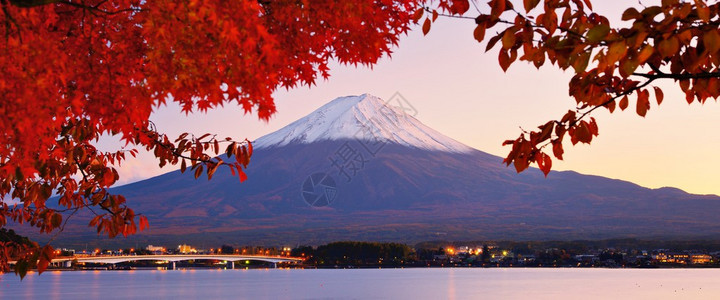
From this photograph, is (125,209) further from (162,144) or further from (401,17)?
(401,17)

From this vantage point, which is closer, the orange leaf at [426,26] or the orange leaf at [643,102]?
the orange leaf at [643,102]

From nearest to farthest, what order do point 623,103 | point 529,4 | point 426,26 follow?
point 529,4
point 426,26
point 623,103

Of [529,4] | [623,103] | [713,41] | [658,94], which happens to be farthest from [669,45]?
[623,103]

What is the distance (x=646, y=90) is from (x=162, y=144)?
22.0ft

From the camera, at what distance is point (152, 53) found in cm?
534

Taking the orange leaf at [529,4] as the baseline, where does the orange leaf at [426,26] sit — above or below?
above

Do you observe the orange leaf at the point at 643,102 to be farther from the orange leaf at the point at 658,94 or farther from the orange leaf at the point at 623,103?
the orange leaf at the point at 623,103

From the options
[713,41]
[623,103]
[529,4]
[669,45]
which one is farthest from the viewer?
[623,103]

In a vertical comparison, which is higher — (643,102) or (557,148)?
(643,102)

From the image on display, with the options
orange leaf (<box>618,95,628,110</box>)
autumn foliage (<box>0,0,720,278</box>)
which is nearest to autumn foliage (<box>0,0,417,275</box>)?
autumn foliage (<box>0,0,720,278</box>)

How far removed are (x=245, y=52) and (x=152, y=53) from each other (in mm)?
619

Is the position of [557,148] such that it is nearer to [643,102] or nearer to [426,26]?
[643,102]

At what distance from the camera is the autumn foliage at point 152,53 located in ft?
17.2

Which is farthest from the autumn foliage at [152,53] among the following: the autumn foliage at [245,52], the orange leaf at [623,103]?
the orange leaf at [623,103]
